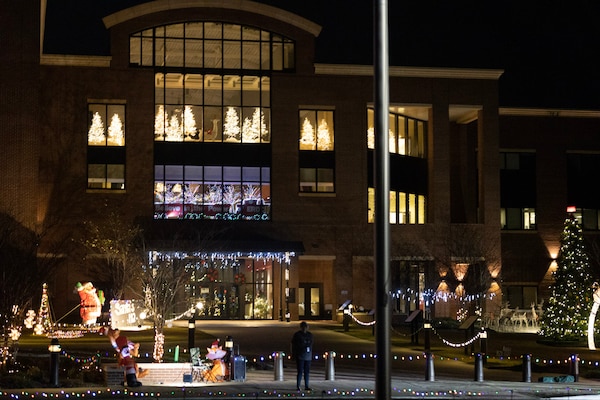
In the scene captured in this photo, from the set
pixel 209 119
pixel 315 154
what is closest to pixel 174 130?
pixel 209 119

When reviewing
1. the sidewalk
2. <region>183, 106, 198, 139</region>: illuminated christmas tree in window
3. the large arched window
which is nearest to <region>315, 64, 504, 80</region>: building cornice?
the large arched window

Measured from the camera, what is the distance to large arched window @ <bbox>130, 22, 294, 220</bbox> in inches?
2517

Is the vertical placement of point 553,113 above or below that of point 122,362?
above

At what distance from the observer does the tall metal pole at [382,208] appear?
35.0ft

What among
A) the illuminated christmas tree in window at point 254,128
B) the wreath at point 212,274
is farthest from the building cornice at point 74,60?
the wreath at point 212,274

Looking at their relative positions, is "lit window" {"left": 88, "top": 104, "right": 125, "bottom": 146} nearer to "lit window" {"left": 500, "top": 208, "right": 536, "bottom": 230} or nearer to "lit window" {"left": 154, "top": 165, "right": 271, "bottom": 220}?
"lit window" {"left": 154, "top": 165, "right": 271, "bottom": 220}

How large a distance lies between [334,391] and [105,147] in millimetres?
41460

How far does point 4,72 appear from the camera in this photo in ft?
198

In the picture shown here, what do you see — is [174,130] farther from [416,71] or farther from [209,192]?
[416,71]

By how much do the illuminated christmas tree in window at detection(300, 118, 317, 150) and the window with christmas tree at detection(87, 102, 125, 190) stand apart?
37.4 feet

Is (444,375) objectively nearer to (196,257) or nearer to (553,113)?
(196,257)

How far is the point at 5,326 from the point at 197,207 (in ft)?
114

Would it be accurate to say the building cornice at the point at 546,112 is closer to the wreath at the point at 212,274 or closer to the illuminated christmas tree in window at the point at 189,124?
the illuminated christmas tree in window at the point at 189,124

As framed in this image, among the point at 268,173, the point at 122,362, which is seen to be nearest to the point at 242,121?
the point at 268,173
